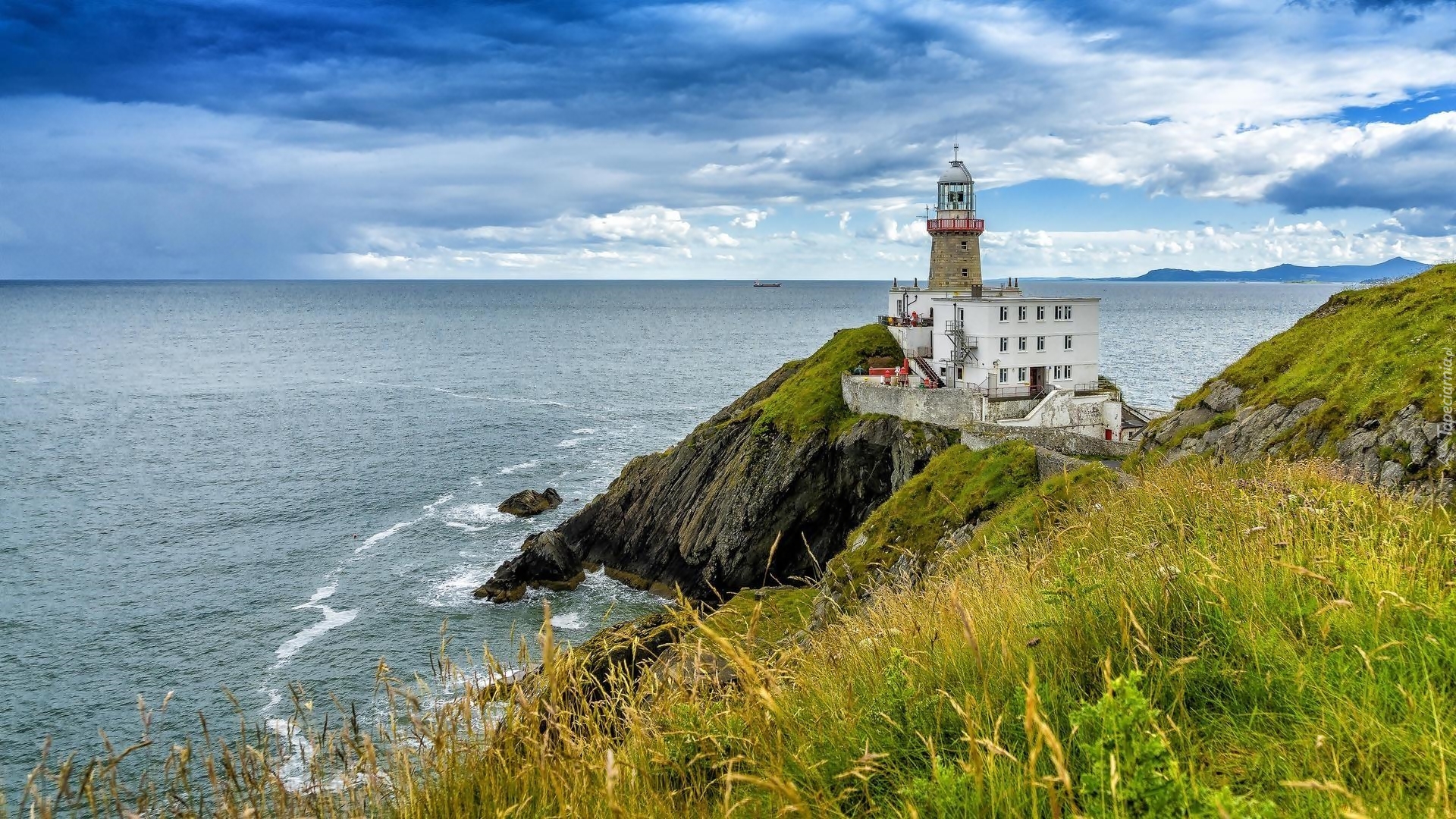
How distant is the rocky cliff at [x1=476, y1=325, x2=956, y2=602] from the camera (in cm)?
4394

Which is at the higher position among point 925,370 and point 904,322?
point 904,322

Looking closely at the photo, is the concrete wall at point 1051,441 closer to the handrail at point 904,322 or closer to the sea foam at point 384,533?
the handrail at point 904,322

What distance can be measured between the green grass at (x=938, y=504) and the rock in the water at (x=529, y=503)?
25540 mm

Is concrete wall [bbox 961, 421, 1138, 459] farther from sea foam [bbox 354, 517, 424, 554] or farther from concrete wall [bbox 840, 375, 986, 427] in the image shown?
sea foam [bbox 354, 517, 424, 554]

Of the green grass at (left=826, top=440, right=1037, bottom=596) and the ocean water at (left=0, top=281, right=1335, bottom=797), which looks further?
the ocean water at (left=0, top=281, right=1335, bottom=797)


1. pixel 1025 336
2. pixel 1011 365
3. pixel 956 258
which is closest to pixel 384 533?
pixel 1011 365

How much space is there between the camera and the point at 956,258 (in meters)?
60.1

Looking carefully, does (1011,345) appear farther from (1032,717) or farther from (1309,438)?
(1032,717)

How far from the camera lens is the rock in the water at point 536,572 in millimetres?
41469

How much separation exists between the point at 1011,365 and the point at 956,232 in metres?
15.7

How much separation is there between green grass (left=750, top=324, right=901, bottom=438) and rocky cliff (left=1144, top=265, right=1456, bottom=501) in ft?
73.3

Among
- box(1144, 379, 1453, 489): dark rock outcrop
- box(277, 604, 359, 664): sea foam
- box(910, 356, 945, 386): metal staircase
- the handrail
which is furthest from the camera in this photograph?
the handrail

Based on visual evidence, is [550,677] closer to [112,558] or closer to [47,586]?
[47,586]

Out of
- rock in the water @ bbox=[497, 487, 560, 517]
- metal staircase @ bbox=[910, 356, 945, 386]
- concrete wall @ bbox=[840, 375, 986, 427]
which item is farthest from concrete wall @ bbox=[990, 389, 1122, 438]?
rock in the water @ bbox=[497, 487, 560, 517]
